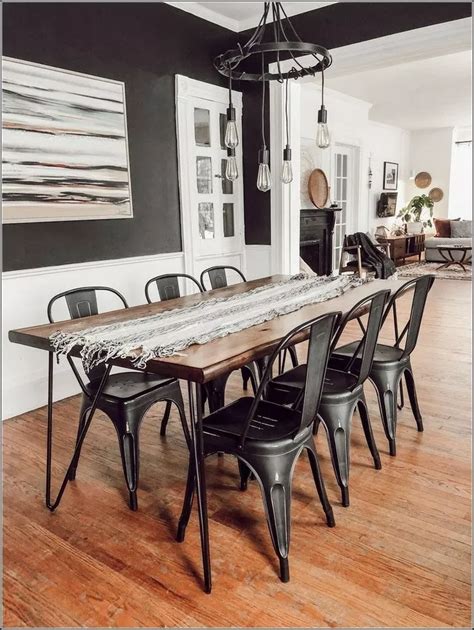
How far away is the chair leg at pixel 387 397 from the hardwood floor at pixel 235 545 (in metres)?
0.11

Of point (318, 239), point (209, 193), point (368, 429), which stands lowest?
point (368, 429)

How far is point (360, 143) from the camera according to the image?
8.45m

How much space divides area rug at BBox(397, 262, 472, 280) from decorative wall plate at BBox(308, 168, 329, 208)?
2.22 meters

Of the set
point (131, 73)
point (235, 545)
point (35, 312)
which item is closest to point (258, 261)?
point (131, 73)

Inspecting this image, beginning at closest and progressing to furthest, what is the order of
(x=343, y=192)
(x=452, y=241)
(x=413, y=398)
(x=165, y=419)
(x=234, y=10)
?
(x=413, y=398), (x=165, y=419), (x=234, y=10), (x=343, y=192), (x=452, y=241)

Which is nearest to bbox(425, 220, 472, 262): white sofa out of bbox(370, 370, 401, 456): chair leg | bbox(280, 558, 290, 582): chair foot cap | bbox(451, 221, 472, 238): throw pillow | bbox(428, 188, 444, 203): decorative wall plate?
bbox(451, 221, 472, 238): throw pillow

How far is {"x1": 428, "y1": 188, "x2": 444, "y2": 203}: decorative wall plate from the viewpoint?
447 inches

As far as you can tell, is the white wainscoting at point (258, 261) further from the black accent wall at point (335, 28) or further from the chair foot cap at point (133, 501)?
the chair foot cap at point (133, 501)

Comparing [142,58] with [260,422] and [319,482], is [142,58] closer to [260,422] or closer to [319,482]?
[260,422]

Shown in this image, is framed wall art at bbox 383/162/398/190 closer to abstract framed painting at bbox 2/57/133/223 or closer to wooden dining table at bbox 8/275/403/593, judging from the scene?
abstract framed painting at bbox 2/57/133/223

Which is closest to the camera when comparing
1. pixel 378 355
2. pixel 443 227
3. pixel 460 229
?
pixel 378 355

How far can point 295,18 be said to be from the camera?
13.7ft

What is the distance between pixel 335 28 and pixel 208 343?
10.8 ft

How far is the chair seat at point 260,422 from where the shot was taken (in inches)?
72.7
